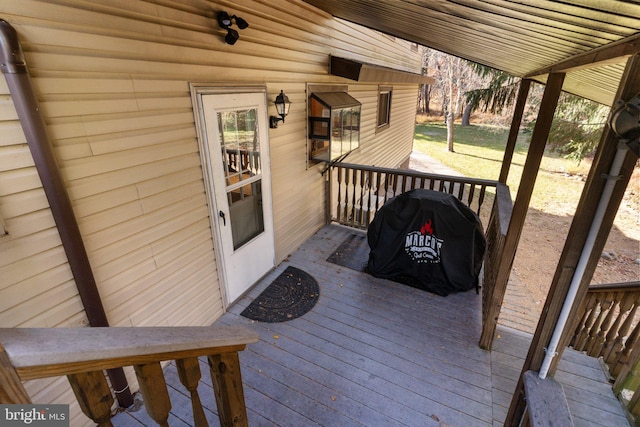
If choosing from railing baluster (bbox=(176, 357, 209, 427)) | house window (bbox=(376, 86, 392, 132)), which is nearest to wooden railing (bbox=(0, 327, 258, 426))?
railing baluster (bbox=(176, 357, 209, 427))

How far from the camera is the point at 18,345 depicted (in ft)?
2.14

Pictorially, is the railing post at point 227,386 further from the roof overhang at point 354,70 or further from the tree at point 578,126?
the tree at point 578,126

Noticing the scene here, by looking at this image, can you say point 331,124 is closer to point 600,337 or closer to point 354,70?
point 354,70

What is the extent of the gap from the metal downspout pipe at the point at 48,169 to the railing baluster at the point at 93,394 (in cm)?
132

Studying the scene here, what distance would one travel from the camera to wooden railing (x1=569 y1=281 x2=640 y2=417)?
2.42 meters

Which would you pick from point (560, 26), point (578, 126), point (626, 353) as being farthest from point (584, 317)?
point (578, 126)

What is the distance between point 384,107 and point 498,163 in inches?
356

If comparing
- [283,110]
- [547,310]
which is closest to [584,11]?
[547,310]

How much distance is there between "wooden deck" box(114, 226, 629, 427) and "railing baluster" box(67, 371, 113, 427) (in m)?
1.66

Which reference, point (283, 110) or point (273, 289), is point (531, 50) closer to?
point (283, 110)

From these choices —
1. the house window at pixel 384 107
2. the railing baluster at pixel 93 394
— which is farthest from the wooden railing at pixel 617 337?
the house window at pixel 384 107

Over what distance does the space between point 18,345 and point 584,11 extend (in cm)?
192

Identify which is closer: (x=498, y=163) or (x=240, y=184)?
(x=240, y=184)

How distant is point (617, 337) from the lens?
8.82 ft
